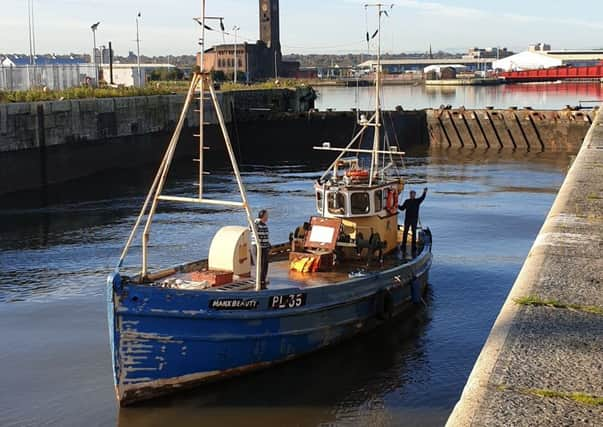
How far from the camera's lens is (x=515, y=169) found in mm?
41156

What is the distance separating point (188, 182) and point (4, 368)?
23.3 metres

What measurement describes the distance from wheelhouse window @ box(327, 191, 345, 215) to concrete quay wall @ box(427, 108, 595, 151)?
113 feet

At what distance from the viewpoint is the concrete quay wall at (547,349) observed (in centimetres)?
701

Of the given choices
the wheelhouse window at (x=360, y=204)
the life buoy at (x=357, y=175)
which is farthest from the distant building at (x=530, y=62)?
the wheelhouse window at (x=360, y=204)

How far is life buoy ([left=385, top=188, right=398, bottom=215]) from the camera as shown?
17.3 m

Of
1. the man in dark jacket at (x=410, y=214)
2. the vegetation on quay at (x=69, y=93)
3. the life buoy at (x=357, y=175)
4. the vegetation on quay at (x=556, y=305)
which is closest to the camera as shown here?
the vegetation on quay at (x=556, y=305)

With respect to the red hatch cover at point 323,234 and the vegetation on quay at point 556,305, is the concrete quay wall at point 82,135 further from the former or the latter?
the vegetation on quay at point 556,305

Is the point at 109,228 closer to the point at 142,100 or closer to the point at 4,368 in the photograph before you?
the point at 4,368

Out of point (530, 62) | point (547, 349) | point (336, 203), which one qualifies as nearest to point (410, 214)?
point (336, 203)

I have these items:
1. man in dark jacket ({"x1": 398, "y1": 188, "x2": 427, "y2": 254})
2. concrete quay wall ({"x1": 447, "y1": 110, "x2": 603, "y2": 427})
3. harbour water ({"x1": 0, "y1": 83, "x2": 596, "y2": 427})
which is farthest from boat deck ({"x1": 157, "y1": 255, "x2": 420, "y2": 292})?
concrete quay wall ({"x1": 447, "y1": 110, "x2": 603, "y2": 427})

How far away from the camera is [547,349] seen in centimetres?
838

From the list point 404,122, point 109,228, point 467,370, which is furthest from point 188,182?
point 467,370

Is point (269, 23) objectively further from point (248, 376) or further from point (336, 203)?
point (248, 376)

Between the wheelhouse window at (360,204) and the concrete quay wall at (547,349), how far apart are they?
4112 mm
